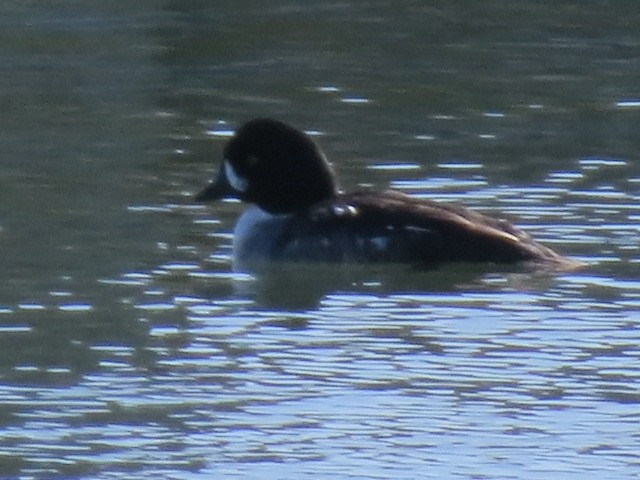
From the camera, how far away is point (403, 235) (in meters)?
12.7

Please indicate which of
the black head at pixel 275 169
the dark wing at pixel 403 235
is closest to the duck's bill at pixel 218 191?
the black head at pixel 275 169

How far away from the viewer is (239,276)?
12688mm

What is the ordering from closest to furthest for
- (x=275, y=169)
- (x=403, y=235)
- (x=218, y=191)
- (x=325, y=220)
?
1. (x=403, y=235)
2. (x=325, y=220)
3. (x=275, y=169)
4. (x=218, y=191)

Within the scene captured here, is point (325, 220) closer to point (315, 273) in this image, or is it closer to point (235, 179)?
point (315, 273)

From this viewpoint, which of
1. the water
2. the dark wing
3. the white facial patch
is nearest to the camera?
the water

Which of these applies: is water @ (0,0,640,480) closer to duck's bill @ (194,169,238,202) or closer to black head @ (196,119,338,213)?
duck's bill @ (194,169,238,202)

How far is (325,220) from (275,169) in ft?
2.09

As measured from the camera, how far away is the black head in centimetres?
1348

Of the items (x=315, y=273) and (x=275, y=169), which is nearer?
(x=315, y=273)

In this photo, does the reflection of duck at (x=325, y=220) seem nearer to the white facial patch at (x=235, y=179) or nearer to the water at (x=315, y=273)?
the white facial patch at (x=235, y=179)

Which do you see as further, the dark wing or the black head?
the black head

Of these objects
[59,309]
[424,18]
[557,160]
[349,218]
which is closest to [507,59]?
[424,18]

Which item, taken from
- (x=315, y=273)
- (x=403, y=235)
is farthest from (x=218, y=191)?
(x=403, y=235)

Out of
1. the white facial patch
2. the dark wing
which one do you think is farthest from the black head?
the dark wing
